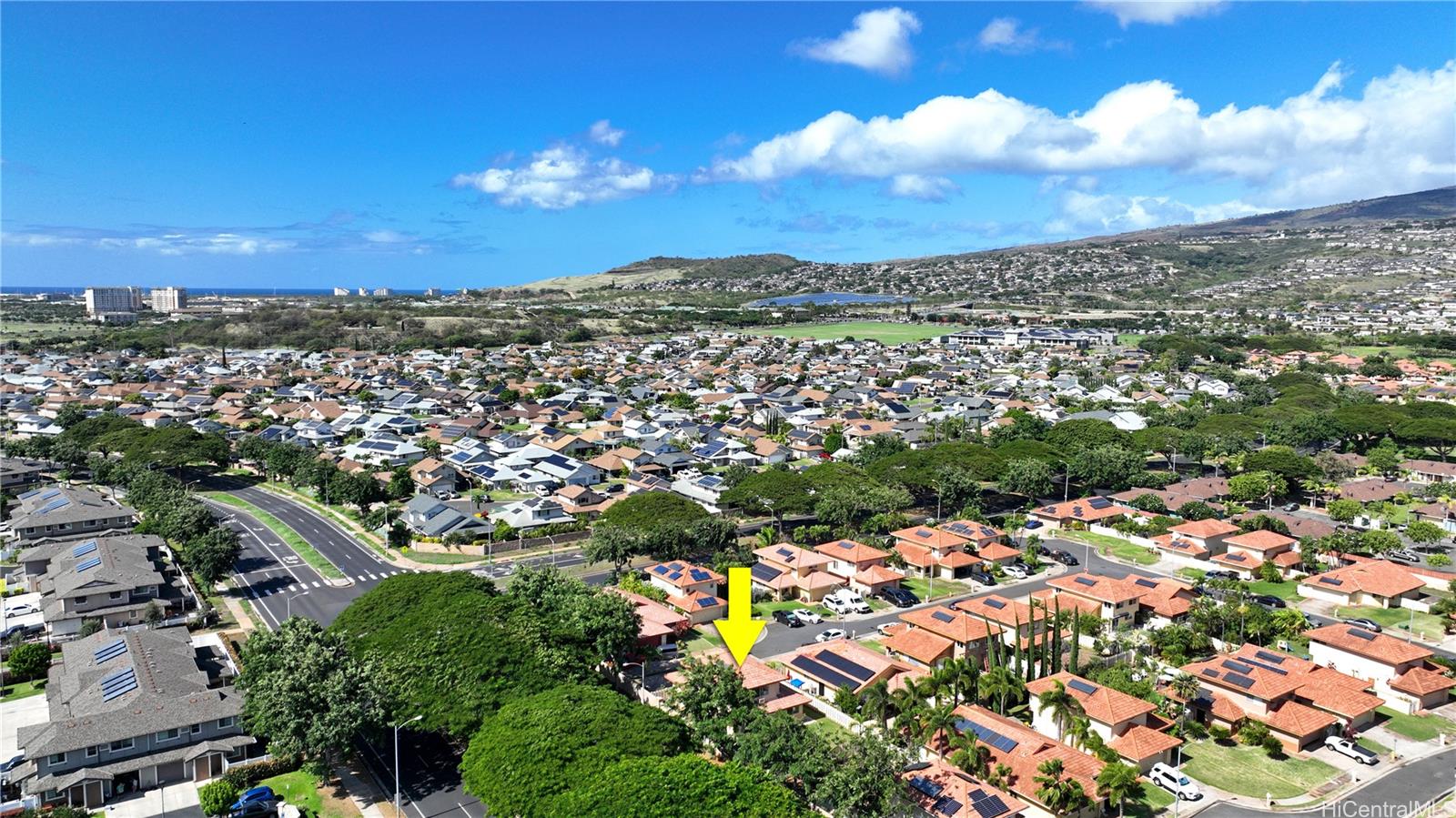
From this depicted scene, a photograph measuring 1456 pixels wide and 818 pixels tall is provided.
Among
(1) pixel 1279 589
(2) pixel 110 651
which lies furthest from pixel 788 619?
(2) pixel 110 651

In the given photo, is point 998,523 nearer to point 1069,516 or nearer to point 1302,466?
point 1069,516

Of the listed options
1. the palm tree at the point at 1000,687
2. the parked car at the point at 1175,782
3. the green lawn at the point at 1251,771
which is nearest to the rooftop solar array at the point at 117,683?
the palm tree at the point at 1000,687

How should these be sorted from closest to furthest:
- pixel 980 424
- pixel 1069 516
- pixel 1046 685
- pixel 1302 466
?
pixel 1046 685
pixel 1069 516
pixel 1302 466
pixel 980 424

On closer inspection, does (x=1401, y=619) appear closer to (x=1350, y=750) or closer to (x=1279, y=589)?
(x=1279, y=589)

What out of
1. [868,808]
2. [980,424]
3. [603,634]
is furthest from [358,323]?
[868,808]

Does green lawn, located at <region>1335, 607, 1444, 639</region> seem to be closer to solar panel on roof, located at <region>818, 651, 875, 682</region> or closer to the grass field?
solar panel on roof, located at <region>818, 651, 875, 682</region>

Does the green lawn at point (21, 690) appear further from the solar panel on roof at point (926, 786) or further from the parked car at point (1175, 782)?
the parked car at point (1175, 782)
